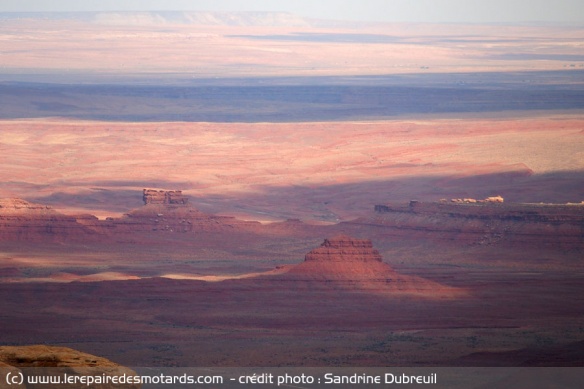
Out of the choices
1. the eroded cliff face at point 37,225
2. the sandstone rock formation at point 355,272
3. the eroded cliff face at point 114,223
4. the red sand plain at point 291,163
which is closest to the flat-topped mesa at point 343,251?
the sandstone rock formation at point 355,272

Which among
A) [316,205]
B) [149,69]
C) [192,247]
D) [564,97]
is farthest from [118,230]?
[149,69]

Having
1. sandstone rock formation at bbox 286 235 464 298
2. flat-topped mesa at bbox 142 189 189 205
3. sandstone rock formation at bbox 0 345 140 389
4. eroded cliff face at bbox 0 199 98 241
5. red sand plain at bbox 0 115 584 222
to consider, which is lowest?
sandstone rock formation at bbox 0 345 140 389

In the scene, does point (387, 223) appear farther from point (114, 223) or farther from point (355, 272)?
point (355, 272)

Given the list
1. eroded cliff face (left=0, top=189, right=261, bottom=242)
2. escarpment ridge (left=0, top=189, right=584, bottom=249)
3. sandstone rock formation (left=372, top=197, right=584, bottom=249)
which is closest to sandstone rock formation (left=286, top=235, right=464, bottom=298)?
sandstone rock formation (left=372, top=197, right=584, bottom=249)

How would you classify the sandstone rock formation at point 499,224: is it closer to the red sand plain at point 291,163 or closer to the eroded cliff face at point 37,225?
the red sand plain at point 291,163

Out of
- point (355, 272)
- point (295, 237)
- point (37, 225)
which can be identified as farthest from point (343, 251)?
point (37, 225)

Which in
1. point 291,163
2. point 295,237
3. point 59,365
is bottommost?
point 59,365

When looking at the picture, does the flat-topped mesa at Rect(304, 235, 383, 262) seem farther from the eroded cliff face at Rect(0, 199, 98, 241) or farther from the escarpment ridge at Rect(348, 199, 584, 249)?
the eroded cliff face at Rect(0, 199, 98, 241)
